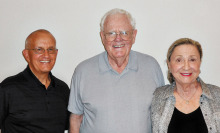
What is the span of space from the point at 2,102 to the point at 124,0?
150 cm

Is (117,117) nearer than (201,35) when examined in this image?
Yes

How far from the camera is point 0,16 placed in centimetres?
222

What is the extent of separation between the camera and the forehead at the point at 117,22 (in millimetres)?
1772

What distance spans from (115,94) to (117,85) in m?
0.08

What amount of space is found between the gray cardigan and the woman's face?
0.46ft

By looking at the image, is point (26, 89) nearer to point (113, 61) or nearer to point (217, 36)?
point (113, 61)

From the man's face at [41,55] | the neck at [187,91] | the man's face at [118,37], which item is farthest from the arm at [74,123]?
the neck at [187,91]

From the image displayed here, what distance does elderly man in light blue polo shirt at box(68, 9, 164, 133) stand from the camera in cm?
175

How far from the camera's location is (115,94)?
177 cm

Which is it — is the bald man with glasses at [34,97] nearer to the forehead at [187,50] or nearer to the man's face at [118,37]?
the man's face at [118,37]

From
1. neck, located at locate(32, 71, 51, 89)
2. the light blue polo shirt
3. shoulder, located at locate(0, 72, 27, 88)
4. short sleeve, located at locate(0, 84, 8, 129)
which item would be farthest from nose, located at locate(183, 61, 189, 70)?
short sleeve, located at locate(0, 84, 8, 129)

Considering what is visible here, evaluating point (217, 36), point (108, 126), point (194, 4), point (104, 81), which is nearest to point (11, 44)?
point (104, 81)

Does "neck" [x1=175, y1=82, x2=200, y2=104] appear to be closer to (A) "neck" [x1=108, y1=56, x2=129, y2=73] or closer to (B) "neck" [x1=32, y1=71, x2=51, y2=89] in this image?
(A) "neck" [x1=108, y1=56, x2=129, y2=73]

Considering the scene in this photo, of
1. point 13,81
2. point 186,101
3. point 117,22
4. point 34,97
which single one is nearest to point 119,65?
point 117,22
